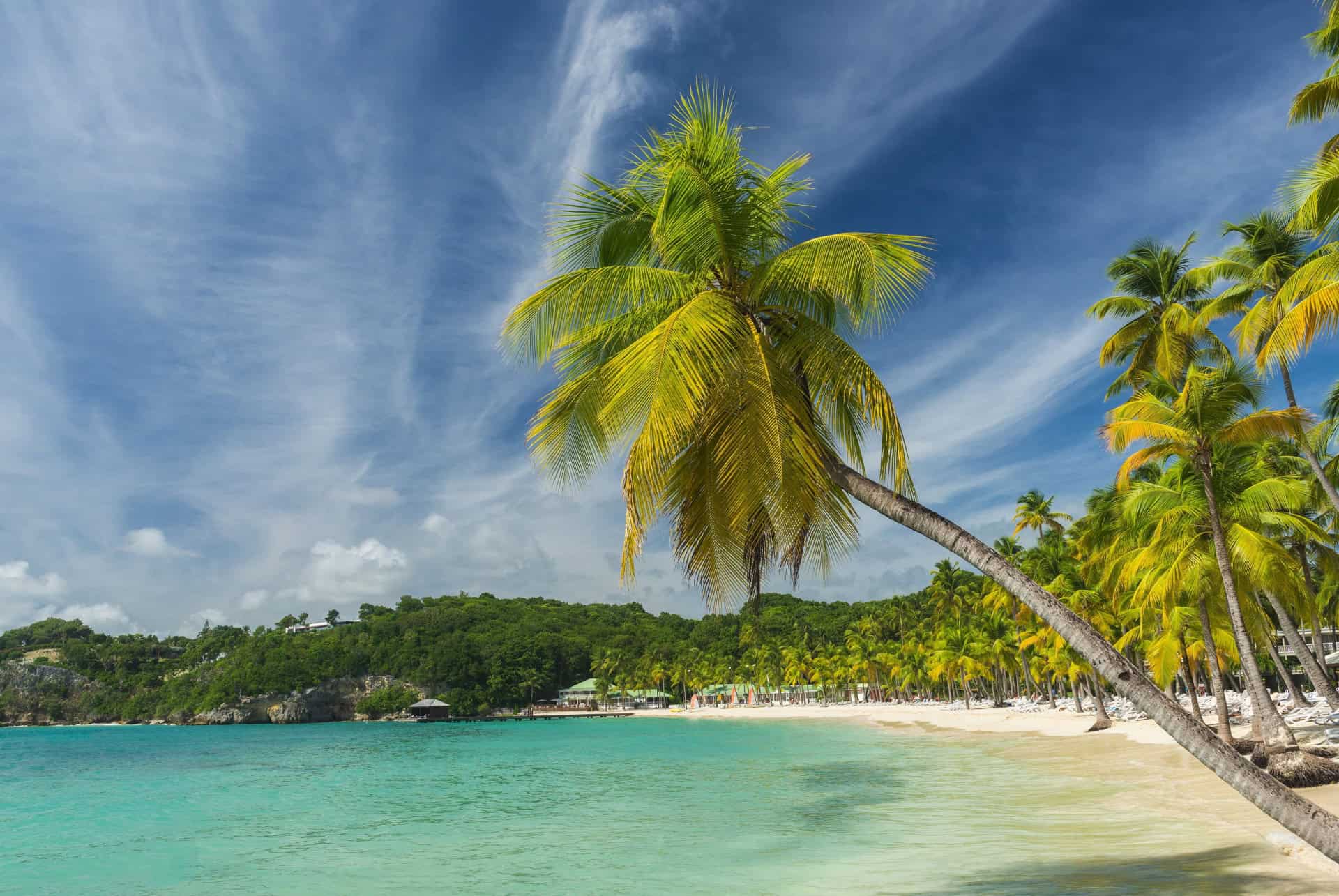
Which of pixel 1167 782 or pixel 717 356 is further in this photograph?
pixel 1167 782

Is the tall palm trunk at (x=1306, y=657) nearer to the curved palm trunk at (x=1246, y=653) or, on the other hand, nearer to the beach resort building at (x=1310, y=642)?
the curved palm trunk at (x=1246, y=653)

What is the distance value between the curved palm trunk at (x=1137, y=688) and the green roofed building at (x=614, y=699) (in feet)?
359

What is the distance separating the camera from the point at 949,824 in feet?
45.1

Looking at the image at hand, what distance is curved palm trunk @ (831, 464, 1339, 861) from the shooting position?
3.86 metres

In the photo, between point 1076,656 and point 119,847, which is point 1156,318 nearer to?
point 1076,656

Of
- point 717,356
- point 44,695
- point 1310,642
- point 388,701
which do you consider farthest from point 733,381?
point 44,695

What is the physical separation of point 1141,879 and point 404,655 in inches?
4510

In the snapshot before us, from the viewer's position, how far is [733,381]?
5.07 meters

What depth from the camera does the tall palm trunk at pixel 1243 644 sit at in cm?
1335

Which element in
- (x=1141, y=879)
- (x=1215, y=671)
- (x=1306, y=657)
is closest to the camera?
(x=1141, y=879)

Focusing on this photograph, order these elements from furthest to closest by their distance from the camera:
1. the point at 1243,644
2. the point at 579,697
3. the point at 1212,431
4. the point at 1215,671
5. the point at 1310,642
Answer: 1. the point at 579,697
2. the point at 1310,642
3. the point at 1215,671
4. the point at 1243,644
5. the point at 1212,431

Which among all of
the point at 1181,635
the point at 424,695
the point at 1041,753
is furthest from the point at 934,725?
the point at 424,695

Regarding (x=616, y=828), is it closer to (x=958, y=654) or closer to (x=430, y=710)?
(x=958, y=654)

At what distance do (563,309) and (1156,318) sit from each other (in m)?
20.7
